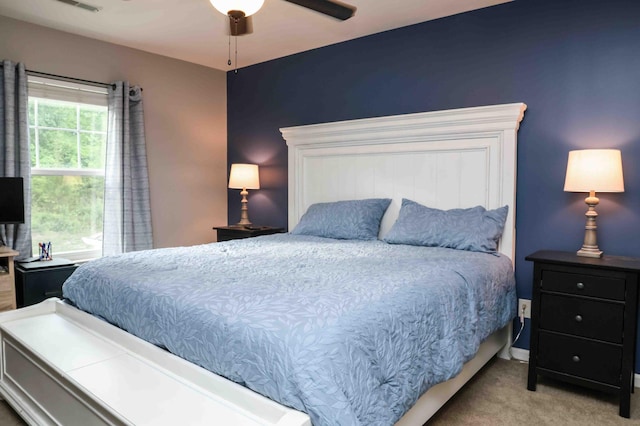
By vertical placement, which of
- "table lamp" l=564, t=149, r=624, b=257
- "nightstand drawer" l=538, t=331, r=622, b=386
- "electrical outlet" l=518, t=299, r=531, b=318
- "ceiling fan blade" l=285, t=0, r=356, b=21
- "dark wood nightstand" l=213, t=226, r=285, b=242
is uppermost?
"ceiling fan blade" l=285, t=0, r=356, b=21

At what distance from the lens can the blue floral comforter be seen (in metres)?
1.32

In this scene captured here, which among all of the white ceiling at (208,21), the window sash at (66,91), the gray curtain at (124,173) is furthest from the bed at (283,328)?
the window sash at (66,91)

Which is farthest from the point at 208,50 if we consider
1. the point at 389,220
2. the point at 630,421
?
the point at 630,421

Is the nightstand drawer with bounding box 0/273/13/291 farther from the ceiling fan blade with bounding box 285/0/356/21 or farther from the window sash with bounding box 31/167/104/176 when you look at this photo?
the ceiling fan blade with bounding box 285/0/356/21

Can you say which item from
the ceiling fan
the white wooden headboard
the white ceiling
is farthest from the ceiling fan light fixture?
the white wooden headboard

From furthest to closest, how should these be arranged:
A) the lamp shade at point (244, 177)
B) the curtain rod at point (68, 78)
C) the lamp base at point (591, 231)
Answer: the lamp shade at point (244, 177) → the curtain rod at point (68, 78) → the lamp base at point (591, 231)

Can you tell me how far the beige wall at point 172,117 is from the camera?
141 inches

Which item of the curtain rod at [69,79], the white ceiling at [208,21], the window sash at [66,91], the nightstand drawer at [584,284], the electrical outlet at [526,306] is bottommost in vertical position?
the electrical outlet at [526,306]

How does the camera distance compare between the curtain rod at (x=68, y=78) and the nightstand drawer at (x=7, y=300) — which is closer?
the nightstand drawer at (x=7, y=300)

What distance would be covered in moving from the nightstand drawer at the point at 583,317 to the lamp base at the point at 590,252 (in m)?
0.32

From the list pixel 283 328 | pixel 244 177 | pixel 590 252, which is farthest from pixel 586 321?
pixel 244 177

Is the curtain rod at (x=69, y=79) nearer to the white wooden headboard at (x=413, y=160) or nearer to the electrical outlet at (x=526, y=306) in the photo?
the white wooden headboard at (x=413, y=160)

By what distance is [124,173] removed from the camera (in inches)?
152

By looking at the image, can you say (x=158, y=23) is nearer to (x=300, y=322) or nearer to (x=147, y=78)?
(x=147, y=78)
